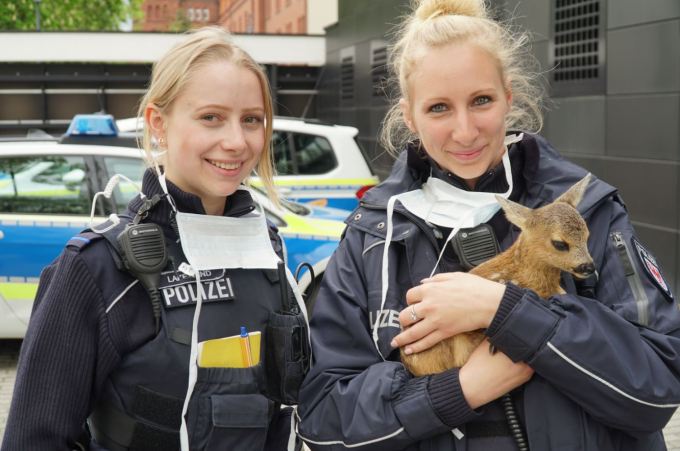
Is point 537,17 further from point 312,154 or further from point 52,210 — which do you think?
point 52,210

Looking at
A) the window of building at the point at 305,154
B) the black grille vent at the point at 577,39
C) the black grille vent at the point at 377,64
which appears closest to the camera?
the black grille vent at the point at 577,39

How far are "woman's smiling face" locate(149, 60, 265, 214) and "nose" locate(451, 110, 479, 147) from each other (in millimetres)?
620

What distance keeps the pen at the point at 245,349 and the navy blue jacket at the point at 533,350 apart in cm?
19

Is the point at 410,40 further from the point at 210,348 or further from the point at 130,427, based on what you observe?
the point at 130,427

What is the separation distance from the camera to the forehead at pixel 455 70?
→ 2.22m

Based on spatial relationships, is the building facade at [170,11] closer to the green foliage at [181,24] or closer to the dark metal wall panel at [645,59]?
the green foliage at [181,24]

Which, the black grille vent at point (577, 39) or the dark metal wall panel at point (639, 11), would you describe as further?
the black grille vent at point (577, 39)

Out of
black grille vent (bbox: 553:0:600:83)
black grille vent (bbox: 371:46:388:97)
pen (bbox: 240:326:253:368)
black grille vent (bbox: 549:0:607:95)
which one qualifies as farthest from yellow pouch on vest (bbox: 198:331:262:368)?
black grille vent (bbox: 371:46:388:97)

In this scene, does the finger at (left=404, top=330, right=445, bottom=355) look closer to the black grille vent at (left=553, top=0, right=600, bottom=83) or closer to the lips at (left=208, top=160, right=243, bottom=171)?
the lips at (left=208, top=160, right=243, bottom=171)

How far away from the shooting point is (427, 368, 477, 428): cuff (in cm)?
200

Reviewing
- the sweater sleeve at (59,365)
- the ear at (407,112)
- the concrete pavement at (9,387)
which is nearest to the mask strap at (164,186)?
the sweater sleeve at (59,365)

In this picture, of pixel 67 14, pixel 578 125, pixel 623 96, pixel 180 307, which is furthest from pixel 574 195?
pixel 67 14

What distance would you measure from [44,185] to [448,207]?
5821mm

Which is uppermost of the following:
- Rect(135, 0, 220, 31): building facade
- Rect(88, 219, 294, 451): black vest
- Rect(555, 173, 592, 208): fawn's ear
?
Rect(135, 0, 220, 31): building facade
